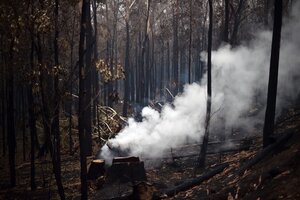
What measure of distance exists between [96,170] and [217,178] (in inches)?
224

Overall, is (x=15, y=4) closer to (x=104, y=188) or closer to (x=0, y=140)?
(x=104, y=188)

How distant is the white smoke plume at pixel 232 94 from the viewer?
70.4ft

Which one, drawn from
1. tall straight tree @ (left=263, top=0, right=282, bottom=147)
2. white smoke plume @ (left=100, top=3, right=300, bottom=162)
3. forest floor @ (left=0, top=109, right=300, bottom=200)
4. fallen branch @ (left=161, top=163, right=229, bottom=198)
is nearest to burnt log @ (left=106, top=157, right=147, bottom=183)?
forest floor @ (left=0, top=109, right=300, bottom=200)

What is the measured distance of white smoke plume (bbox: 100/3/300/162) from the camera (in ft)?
70.4

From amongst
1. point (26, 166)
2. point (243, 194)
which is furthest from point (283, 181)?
point (26, 166)

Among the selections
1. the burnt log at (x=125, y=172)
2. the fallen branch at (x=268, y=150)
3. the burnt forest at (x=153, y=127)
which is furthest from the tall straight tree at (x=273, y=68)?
the burnt log at (x=125, y=172)

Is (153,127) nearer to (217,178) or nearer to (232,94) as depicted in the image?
(232,94)

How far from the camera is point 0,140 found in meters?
28.4

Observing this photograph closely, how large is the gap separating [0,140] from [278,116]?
22005 millimetres

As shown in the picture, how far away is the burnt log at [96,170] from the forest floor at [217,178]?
1.31 feet

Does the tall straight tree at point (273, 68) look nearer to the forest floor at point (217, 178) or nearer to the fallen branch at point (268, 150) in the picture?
the forest floor at point (217, 178)

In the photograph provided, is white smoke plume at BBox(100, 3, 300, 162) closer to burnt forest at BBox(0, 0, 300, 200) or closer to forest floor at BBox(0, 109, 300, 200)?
burnt forest at BBox(0, 0, 300, 200)

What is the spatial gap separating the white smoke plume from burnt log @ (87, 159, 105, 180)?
3.98 metres

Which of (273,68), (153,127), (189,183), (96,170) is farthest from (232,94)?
(189,183)
